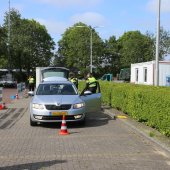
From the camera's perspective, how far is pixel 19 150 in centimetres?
952

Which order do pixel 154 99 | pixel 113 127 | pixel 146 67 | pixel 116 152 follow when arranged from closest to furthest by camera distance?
pixel 116 152
pixel 154 99
pixel 113 127
pixel 146 67

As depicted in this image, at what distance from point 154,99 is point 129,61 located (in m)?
61.2

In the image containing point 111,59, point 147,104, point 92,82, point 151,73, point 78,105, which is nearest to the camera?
point 147,104

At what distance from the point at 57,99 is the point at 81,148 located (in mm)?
4228

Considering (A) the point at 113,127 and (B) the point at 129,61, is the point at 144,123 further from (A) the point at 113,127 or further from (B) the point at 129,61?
(B) the point at 129,61

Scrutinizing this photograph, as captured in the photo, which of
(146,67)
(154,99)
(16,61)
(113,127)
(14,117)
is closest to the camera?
(154,99)

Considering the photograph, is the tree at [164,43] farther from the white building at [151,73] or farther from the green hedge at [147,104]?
the green hedge at [147,104]

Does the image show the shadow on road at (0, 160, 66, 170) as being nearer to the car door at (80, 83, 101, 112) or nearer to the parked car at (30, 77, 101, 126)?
the parked car at (30, 77, 101, 126)

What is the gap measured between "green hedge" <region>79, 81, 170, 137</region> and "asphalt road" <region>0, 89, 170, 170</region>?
531 mm

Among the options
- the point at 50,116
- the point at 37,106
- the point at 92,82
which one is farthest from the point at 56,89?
the point at 92,82

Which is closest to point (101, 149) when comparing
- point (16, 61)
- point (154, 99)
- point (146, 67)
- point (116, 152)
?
point (116, 152)

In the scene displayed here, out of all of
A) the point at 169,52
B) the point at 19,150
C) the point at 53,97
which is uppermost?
the point at 169,52

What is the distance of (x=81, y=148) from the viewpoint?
981cm

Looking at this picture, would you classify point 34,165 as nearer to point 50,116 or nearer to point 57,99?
point 50,116
